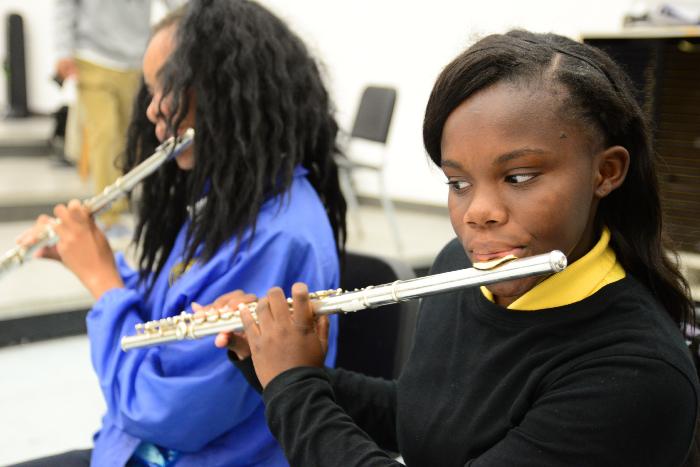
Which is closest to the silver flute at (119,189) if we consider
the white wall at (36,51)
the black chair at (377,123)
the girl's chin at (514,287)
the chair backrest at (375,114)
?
the girl's chin at (514,287)

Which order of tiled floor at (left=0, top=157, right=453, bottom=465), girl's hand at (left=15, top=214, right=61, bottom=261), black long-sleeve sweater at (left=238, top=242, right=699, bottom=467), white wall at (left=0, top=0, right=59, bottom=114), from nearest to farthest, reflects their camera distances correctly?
black long-sleeve sweater at (left=238, top=242, right=699, bottom=467) → girl's hand at (left=15, top=214, right=61, bottom=261) → tiled floor at (left=0, top=157, right=453, bottom=465) → white wall at (left=0, top=0, right=59, bottom=114)

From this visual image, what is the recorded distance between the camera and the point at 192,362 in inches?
43.6

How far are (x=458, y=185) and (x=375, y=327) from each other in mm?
614

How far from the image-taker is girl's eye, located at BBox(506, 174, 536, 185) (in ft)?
2.39

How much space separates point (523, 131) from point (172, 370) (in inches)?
25.3

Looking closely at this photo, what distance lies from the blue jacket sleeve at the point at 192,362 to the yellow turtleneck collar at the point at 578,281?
0.44m

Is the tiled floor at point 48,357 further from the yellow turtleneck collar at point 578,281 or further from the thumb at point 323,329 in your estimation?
the yellow turtleneck collar at point 578,281

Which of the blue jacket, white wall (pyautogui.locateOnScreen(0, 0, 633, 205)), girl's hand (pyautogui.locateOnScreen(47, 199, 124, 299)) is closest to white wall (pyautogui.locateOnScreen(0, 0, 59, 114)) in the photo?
white wall (pyautogui.locateOnScreen(0, 0, 633, 205))

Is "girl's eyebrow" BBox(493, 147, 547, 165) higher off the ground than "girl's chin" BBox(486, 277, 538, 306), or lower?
higher

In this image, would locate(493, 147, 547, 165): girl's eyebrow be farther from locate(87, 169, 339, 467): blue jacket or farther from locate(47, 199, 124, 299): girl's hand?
locate(47, 199, 124, 299): girl's hand

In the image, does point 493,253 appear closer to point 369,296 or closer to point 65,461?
point 369,296

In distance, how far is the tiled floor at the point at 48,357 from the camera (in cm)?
240

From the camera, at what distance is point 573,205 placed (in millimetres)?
734

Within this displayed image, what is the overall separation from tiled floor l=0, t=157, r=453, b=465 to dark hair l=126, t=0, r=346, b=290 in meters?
1.34
